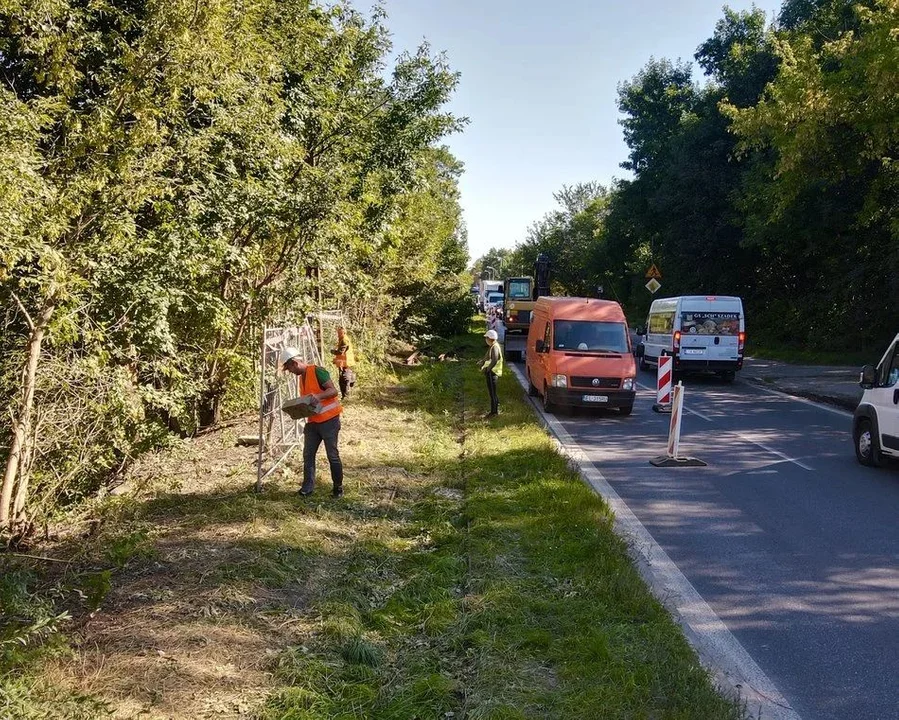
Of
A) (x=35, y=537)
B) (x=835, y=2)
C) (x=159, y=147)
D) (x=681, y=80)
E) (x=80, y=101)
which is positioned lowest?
(x=35, y=537)

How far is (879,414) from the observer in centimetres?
959

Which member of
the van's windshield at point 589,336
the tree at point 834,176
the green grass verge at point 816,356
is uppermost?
the tree at point 834,176

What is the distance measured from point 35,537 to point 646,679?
554 centimetres

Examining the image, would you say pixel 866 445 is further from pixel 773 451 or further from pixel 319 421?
pixel 319 421

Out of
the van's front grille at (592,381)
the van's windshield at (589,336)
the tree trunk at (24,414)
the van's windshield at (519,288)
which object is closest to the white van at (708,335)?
the van's windshield at (589,336)

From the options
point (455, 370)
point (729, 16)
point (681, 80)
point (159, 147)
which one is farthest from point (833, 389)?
point (681, 80)

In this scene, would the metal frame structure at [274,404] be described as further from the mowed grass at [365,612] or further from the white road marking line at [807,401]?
the white road marking line at [807,401]

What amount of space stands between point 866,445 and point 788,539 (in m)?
3.96

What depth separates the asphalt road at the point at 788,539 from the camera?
4.55 metres

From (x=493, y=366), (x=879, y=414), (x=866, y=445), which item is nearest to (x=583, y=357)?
(x=493, y=366)

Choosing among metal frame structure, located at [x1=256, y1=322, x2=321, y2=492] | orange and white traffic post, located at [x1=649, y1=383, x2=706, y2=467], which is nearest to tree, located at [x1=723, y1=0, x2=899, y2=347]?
→ orange and white traffic post, located at [x1=649, y1=383, x2=706, y2=467]

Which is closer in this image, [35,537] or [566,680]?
[566,680]

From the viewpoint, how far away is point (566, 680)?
13.9 feet

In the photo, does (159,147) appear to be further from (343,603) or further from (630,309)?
(630,309)
